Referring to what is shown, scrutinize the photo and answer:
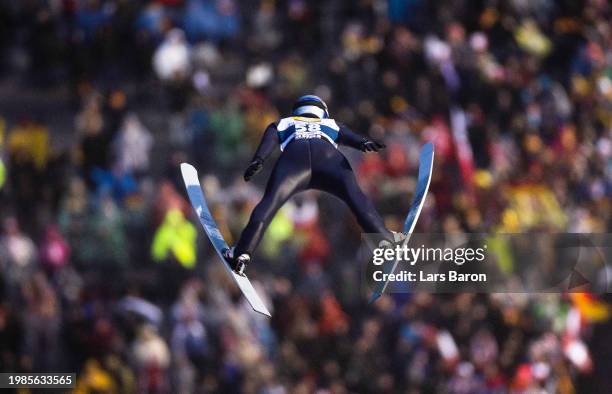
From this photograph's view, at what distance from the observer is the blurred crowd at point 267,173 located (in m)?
16.2

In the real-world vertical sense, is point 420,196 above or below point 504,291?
below

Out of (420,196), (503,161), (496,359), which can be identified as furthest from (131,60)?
(420,196)

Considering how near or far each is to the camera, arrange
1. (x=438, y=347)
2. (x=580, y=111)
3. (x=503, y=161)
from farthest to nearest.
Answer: (x=580, y=111)
(x=503, y=161)
(x=438, y=347)

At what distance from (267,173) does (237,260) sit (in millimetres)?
7218

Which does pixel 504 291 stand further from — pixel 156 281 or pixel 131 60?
pixel 131 60

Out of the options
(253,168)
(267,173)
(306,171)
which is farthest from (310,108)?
(267,173)

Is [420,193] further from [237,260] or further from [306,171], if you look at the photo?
[237,260]

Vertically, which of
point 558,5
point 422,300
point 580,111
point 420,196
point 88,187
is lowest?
point 420,196

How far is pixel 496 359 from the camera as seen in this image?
1670 cm

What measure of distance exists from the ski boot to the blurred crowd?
4725mm

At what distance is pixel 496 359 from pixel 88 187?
537 cm

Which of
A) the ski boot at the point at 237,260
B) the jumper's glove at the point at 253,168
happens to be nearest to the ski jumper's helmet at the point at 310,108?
the jumper's glove at the point at 253,168

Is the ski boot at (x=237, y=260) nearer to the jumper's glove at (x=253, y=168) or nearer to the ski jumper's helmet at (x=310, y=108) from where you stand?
the jumper's glove at (x=253, y=168)

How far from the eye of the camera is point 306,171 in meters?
11.4
